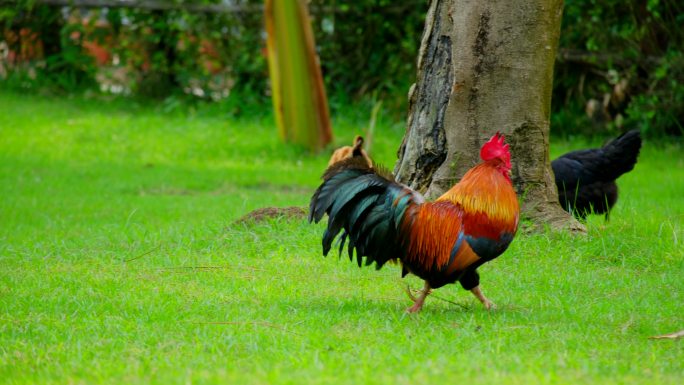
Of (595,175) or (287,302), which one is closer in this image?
(287,302)

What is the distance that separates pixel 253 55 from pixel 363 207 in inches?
489

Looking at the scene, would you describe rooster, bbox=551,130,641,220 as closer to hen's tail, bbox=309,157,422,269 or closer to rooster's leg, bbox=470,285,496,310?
rooster's leg, bbox=470,285,496,310

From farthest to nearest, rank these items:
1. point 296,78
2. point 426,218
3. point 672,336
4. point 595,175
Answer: point 296,78
point 595,175
point 426,218
point 672,336

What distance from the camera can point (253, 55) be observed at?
17.9 metres

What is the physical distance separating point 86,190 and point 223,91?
6.54m

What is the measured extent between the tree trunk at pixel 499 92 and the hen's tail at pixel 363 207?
6.94 feet

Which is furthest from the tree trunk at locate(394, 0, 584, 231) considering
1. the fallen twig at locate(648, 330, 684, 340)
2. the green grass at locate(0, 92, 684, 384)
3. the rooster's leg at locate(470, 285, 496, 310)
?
the fallen twig at locate(648, 330, 684, 340)

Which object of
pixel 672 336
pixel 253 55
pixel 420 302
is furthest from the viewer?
pixel 253 55

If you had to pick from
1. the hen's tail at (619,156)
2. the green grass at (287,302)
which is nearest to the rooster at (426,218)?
the green grass at (287,302)

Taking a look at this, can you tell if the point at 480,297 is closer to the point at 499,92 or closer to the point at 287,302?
the point at 287,302

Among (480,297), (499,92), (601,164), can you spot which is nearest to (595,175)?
(601,164)

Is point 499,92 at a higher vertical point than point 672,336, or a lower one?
higher

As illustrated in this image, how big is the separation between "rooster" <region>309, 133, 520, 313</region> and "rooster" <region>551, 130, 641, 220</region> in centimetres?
324

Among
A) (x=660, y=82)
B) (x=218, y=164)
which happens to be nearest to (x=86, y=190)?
(x=218, y=164)
